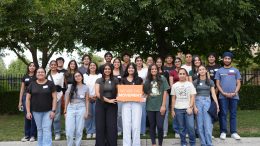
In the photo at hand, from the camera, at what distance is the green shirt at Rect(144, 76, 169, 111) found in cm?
823

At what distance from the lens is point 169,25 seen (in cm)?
1325

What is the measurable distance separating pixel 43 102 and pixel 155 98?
2.43 meters

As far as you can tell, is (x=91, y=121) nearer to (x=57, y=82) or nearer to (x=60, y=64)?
(x=57, y=82)

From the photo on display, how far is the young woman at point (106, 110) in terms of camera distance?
8.18 metres

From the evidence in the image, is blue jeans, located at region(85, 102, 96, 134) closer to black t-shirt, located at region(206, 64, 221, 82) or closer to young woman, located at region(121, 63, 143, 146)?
young woman, located at region(121, 63, 143, 146)

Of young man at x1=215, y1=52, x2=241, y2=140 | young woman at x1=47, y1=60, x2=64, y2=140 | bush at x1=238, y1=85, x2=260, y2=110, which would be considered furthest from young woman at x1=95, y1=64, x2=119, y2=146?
bush at x1=238, y1=85, x2=260, y2=110

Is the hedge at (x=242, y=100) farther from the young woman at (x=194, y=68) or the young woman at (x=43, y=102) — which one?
the young woman at (x=43, y=102)

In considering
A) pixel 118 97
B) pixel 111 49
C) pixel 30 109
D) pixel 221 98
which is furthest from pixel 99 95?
pixel 111 49

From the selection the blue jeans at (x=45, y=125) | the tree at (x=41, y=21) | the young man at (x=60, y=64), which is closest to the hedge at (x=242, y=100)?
the tree at (x=41, y=21)

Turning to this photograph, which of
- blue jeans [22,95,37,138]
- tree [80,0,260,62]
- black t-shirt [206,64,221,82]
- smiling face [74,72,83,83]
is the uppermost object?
tree [80,0,260,62]

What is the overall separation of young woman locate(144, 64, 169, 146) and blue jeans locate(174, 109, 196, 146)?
0.36 metres

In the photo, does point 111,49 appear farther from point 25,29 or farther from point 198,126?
point 198,126

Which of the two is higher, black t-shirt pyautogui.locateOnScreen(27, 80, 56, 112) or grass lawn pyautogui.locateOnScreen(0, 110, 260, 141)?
black t-shirt pyautogui.locateOnScreen(27, 80, 56, 112)

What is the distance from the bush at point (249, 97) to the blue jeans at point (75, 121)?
10019 mm
